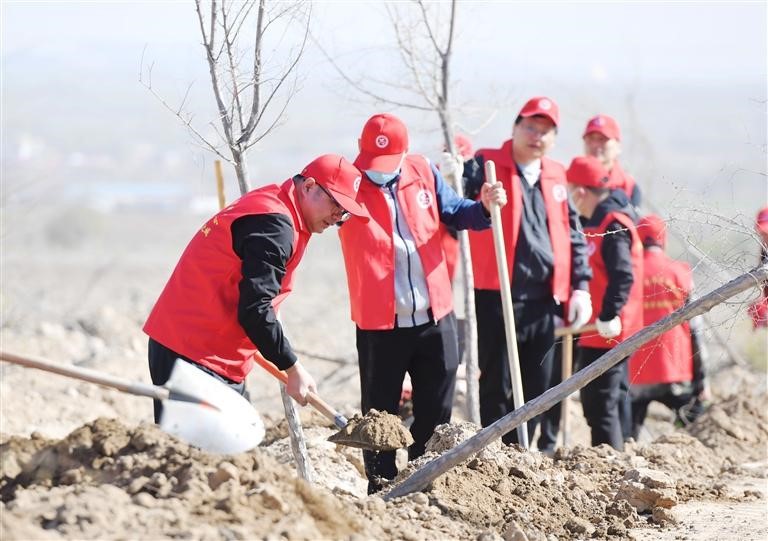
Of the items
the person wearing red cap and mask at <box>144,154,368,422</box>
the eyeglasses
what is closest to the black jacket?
the eyeglasses

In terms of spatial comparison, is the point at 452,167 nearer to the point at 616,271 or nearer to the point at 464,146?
the point at 616,271

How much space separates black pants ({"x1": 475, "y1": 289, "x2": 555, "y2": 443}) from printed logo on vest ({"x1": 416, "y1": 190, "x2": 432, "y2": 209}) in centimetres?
113

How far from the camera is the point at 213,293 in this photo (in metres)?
5.42

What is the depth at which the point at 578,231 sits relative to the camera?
24.8 feet

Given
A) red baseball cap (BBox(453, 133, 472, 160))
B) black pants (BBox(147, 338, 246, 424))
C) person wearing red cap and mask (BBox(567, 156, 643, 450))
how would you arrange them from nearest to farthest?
black pants (BBox(147, 338, 246, 424)), person wearing red cap and mask (BBox(567, 156, 643, 450)), red baseball cap (BBox(453, 133, 472, 160))

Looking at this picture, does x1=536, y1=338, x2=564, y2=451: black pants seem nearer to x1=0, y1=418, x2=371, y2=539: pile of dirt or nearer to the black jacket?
the black jacket

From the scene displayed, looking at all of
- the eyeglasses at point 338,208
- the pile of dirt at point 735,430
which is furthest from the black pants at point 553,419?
the eyeglasses at point 338,208

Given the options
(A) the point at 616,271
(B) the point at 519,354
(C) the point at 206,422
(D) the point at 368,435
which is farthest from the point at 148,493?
(A) the point at 616,271

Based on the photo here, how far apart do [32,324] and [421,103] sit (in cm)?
776

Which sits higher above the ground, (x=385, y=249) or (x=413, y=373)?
(x=385, y=249)

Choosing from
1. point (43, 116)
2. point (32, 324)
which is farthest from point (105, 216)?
point (43, 116)

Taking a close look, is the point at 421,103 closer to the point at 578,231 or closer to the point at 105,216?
the point at 578,231

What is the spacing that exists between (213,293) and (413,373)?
1.64m

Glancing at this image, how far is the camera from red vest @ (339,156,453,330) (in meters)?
6.45
